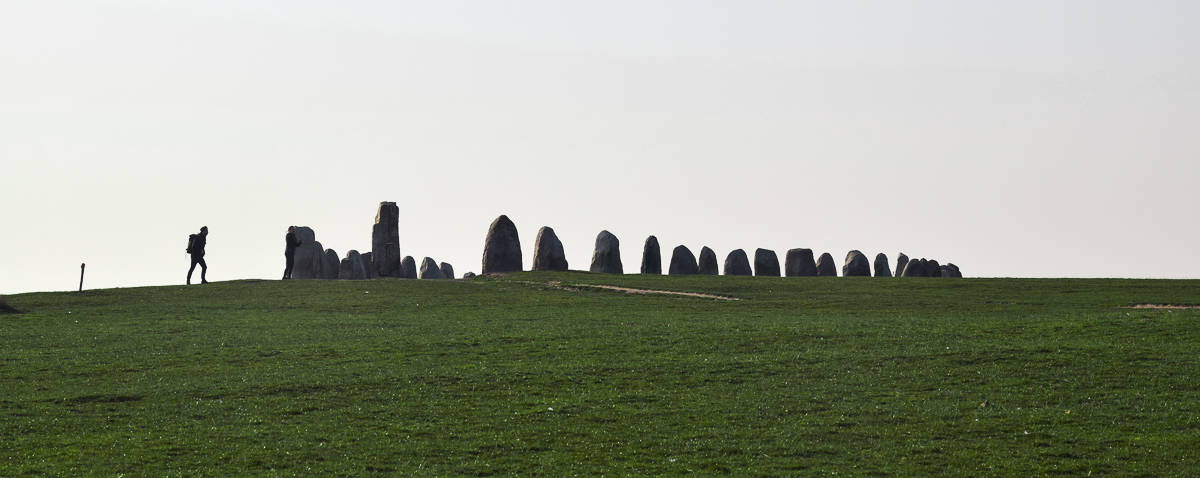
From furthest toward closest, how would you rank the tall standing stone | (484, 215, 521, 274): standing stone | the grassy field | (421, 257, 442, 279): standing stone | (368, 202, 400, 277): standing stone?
(421, 257, 442, 279): standing stone → the tall standing stone → (484, 215, 521, 274): standing stone → (368, 202, 400, 277): standing stone → the grassy field

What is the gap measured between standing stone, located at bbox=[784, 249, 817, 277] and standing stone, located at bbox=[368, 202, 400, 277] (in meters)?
27.4

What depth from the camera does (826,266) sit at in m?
88.4

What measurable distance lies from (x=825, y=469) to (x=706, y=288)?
36093mm

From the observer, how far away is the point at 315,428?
24.6m

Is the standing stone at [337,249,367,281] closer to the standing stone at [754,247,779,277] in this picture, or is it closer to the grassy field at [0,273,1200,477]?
the standing stone at [754,247,779,277]

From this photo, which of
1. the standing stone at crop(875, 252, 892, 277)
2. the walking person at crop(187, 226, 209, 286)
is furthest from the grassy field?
the standing stone at crop(875, 252, 892, 277)

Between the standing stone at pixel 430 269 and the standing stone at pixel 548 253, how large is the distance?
23.7 metres

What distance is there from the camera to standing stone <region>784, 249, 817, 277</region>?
84.6m

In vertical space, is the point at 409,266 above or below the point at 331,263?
above

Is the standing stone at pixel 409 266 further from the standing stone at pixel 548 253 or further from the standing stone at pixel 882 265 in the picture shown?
the standing stone at pixel 882 265

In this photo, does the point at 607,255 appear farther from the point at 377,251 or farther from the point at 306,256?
the point at 306,256

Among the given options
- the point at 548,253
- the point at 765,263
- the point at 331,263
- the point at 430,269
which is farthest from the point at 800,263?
the point at 331,263

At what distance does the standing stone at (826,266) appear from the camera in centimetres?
8800

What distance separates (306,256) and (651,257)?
19.6 meters
